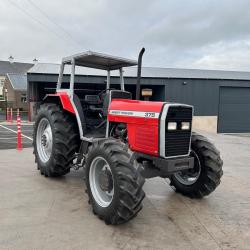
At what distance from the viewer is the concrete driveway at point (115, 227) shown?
3311mm

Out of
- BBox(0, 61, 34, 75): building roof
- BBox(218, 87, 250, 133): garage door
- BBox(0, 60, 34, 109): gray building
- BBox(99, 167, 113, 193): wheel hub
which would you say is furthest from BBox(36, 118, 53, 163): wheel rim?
BBox(0, 61, 34, 75): building roof

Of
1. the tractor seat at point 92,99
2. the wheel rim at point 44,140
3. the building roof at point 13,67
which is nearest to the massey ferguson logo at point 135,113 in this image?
the tractor seat at point 92,99

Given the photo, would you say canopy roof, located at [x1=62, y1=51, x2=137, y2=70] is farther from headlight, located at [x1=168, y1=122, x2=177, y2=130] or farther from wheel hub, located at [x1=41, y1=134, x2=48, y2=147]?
headlight, located at [x1=168, y1=122, x2=177, y2=130]

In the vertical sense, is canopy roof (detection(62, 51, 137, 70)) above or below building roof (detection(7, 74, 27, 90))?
below

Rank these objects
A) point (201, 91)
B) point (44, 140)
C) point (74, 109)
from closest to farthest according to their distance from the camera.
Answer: point (74, 109), point (44, 140), point (201, 91)

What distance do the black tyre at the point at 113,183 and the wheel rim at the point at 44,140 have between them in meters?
1.85

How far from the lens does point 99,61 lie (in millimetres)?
5703

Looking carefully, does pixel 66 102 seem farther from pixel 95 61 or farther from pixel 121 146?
pixel 121 146

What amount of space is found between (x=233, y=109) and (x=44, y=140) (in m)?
18.7

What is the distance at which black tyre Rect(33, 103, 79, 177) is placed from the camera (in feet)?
17.1

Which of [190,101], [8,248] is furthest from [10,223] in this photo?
[190,101]

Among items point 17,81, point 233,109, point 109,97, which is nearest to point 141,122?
point 109,97

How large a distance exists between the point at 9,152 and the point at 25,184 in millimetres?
3391

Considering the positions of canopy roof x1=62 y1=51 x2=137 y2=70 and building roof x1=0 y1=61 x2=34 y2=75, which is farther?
building roof x1=0 y1=61 x2=34 y2=75
